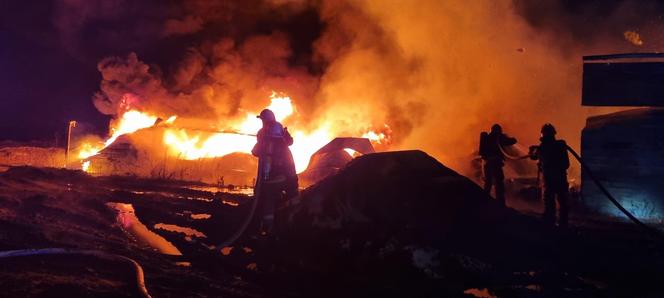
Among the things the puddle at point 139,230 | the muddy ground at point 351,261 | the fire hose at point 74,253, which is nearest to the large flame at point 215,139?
the puddle at point 139,230

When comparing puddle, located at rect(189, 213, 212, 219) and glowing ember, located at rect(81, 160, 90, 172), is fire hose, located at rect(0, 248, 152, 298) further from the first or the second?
glowing ember, located at rect(81, 160, 90, 172)

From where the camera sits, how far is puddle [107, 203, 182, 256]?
22.9 feet

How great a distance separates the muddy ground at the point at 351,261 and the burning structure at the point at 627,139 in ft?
11.4

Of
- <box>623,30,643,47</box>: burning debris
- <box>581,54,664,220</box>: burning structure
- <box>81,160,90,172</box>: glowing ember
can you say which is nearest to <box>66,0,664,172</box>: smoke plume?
<box>623,30,643,47</box>: burning debris

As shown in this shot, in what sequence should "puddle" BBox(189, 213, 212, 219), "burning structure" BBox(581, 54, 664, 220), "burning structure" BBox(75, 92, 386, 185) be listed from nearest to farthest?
"puddle" BBox(189, 213, 212, 219), "burning structure" BBox(581, 54, 664, 220), "burning structure" BBox(75, 92, 386, 185)

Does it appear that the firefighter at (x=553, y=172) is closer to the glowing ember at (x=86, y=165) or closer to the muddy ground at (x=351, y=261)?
the muddy ground at (x=351, y=261)

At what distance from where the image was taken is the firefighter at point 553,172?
919 centimetres

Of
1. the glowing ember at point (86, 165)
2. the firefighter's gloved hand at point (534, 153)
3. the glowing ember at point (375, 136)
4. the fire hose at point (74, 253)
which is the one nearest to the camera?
the fire hose at point (74, 253)

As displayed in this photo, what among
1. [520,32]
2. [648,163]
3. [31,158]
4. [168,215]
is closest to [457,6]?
[520,32]

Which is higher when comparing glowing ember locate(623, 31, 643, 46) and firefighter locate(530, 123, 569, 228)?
glowing ember locate(623, 31, 643, 46)

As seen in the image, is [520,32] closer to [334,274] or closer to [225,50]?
[225,50]

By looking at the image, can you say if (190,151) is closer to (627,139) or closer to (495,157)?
(495,157)

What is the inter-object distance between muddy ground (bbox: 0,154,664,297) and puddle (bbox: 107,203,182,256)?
9cm

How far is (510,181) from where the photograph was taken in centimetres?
1460
